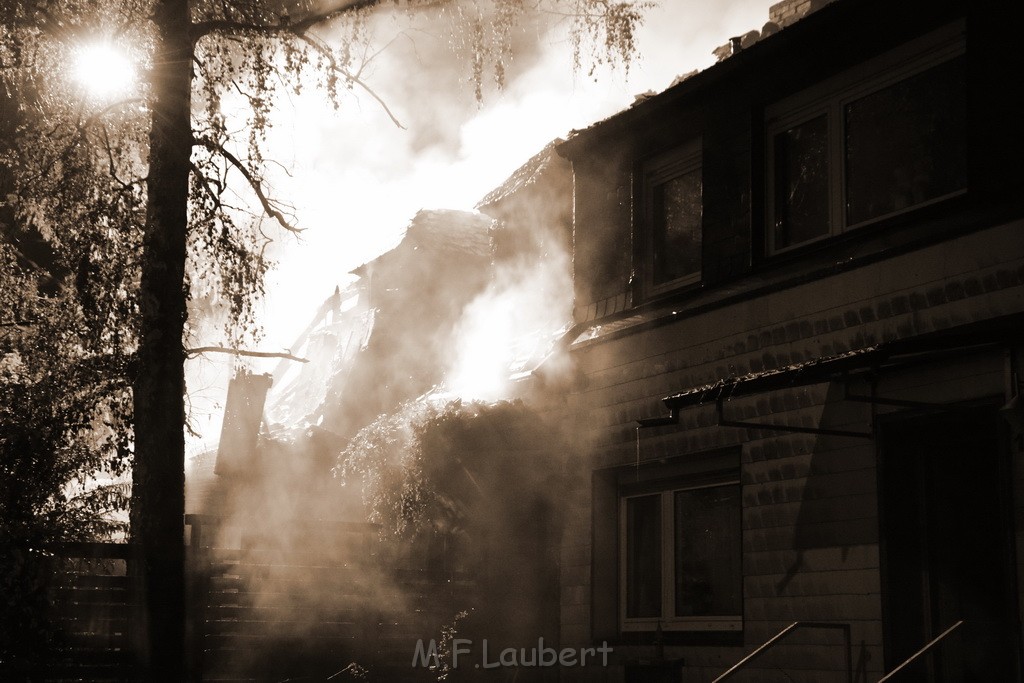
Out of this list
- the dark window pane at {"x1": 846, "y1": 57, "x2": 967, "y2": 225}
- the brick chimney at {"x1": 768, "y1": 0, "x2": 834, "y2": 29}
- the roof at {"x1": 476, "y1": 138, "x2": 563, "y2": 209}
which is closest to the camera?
the dark window pane at {"x1": 846, "y1": 57, "x2": 967, "y2": 225}

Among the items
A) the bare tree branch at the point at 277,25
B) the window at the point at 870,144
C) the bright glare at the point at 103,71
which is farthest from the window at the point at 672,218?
the bright glare at the point at 103,71

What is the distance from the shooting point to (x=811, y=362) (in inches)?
295

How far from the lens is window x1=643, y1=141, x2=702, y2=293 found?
11.0m

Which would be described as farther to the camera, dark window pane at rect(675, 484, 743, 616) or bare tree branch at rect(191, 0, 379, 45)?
dark window pane at rect(675, 484, 743, 616)

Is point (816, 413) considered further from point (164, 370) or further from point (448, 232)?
point (448, 232)

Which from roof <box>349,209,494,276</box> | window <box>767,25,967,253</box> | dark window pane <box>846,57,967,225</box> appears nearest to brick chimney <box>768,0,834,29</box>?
window <box>767,25,967,253</box>

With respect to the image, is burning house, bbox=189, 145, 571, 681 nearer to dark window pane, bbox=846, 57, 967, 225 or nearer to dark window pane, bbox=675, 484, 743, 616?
dark window pane, bbox=675, 484, 743, 616

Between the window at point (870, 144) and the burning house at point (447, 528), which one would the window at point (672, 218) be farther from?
the burning house at point (447, 528)

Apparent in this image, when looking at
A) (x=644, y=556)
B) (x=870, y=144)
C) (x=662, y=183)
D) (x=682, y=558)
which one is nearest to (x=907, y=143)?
(x=870, y=144)

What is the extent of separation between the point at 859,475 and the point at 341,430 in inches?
873

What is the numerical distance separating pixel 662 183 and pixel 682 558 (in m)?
3.84

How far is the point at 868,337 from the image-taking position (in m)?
8.43

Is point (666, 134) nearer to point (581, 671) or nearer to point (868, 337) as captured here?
point (868, 337)

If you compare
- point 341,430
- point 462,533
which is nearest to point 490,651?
point 462,533
